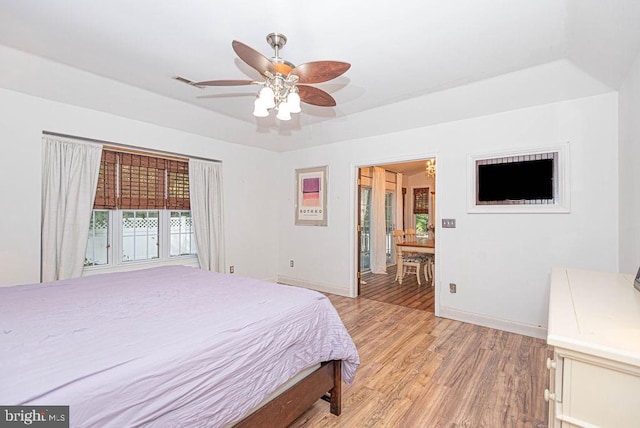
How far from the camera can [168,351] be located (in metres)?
1.13

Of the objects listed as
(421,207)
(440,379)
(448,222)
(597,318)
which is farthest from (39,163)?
(421,207)

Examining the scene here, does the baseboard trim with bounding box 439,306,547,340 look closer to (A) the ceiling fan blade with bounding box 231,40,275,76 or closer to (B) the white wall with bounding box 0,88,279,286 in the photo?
(B) the white wall with bounding box 0,88,279,286

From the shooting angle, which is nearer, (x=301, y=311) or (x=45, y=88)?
(x=301, y=311)

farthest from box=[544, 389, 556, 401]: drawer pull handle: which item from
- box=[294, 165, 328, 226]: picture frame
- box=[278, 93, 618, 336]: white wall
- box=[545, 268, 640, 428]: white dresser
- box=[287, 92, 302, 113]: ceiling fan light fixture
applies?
box=[294, 165, 328, 226]: picture frame

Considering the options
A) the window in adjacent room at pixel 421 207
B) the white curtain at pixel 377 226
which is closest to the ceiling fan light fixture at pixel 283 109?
the white curtain at pixel 377 226

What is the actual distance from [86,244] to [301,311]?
2914mm

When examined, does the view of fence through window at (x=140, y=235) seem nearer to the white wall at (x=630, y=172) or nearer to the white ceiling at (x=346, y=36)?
the white ceiling at (x=346, y=36)

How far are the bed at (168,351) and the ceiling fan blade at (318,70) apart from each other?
1.43m

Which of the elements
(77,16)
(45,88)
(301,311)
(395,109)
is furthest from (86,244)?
(395,109)

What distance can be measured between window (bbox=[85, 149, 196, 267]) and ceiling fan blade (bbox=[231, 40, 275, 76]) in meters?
2.68

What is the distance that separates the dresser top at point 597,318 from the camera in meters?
0.89

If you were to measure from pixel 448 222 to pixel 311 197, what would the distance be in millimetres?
2245

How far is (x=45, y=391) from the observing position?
87 cm

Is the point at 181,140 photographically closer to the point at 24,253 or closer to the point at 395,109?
the point at 24,253
